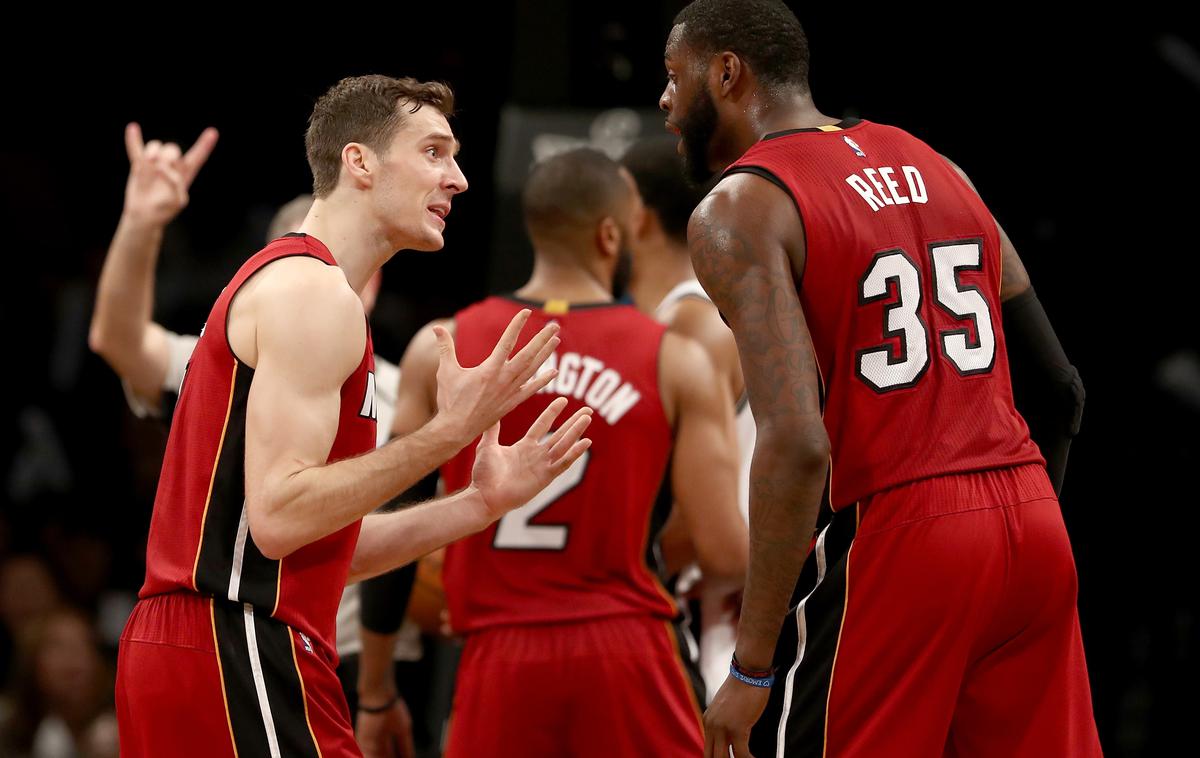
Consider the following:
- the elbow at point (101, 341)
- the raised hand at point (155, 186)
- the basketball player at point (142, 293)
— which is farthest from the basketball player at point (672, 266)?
the elbow at point (101, 341)

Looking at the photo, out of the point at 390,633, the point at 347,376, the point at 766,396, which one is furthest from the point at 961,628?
the point at 390,633

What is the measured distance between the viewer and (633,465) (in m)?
4.03

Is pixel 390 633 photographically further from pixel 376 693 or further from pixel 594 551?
pixel 594 551

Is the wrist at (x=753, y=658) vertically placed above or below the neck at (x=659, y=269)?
below

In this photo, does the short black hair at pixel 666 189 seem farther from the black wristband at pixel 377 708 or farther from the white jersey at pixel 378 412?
the black wristband at pixel 377 708

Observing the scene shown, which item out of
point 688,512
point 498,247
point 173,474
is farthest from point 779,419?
point 498,247

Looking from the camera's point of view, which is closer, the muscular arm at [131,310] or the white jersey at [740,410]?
the muscular arm at [131,310]

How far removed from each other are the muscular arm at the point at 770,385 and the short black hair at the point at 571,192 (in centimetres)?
150

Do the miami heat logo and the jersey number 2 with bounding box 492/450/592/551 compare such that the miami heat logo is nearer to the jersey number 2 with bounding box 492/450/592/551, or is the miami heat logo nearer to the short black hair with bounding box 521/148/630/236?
the jersey number 2 with bounding box 492/450/592/551

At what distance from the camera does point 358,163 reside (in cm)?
307

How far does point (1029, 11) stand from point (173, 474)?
6.05 m

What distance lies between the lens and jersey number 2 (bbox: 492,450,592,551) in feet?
13.1

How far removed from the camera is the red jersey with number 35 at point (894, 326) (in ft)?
9.16

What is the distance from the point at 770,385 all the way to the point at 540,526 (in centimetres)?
149
